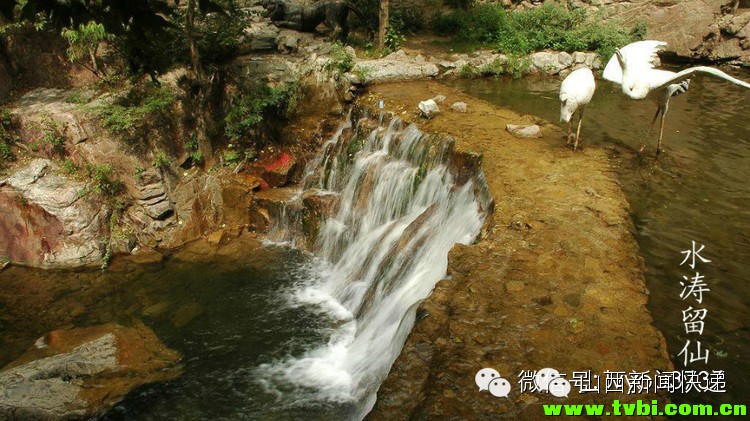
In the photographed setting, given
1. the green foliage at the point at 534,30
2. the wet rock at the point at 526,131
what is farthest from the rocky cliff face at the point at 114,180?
the green foliage at the point at 534,30

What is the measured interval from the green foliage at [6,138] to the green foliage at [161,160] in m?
2.35

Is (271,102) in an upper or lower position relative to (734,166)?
upper

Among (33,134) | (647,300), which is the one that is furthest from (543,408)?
(33,134)

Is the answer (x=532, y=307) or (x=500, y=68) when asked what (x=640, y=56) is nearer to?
(x=532, y=307)

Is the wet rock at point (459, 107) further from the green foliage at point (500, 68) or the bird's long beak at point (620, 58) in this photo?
the green foliage at point (500, 68)

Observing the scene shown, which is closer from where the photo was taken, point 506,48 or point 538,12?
point 506,48

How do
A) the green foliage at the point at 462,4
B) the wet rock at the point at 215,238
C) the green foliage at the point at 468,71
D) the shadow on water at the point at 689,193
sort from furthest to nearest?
the green foliage at the point at 462,4 < the green foliage at the point at 468,71 < the wet rock at the point at 215,238 < the shadow on water at the point at 689,193

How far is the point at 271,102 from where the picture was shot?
9266mm

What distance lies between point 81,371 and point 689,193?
7900mm

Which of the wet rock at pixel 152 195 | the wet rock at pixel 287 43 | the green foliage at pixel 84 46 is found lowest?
the wet rock at pixel 152 195

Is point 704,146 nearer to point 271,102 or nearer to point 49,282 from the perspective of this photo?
point 271,102

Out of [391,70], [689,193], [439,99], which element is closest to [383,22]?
[391,70]

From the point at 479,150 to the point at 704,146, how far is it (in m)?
3.88

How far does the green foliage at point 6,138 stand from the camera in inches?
324
